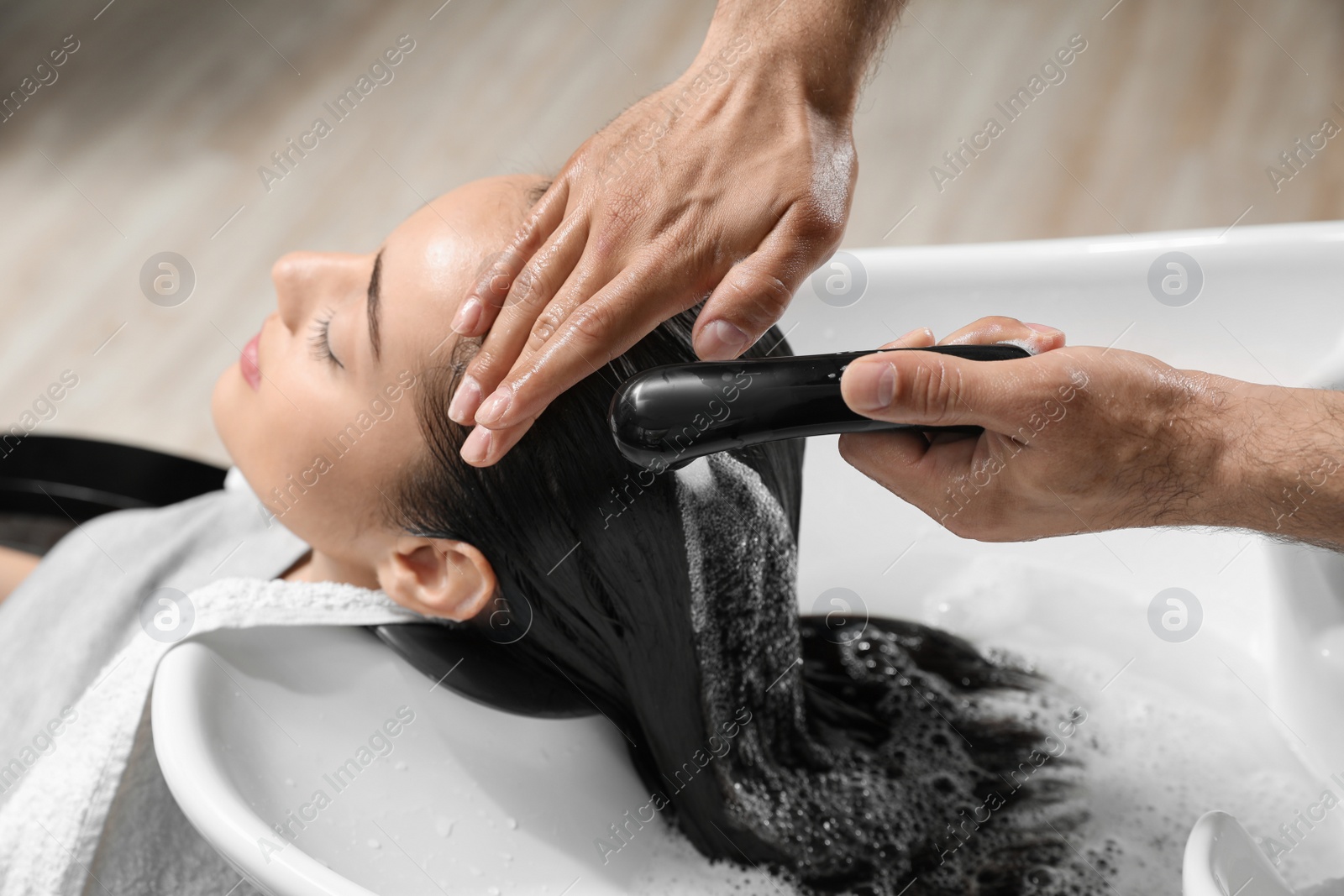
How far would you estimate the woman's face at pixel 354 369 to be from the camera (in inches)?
32.5

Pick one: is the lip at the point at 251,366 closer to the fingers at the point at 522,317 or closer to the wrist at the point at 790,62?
the fingers at the point at 522,317

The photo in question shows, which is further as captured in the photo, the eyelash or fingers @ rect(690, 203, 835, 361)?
the eyelash

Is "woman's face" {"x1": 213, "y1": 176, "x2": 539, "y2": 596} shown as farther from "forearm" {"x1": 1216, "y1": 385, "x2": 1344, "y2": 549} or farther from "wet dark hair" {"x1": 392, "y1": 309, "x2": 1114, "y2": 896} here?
"forearm" {"x1": 1216, "y1": 385, "x2": 1344, "y2": 549}

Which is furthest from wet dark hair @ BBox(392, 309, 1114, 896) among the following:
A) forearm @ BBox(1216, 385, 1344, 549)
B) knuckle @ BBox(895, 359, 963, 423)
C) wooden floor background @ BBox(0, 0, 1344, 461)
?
wooden floor background @ BBox(0, 0, 1344, 461)

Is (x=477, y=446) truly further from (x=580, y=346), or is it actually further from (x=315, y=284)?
(x=315, y=284)

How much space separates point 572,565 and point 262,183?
76.1 inches

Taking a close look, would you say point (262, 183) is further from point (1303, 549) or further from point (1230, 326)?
point (1303, 549)

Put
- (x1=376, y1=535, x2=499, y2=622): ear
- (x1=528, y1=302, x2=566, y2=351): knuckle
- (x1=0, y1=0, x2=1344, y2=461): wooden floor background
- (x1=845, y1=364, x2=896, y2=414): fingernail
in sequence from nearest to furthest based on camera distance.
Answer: (x1=845, y1=364, x2=896, y2=414): fingernail → (x1=528, y1=302, x2=566, y2=351): knuckle → (x1=376, y1=535, x2=499, y2=622): ear → (x1=0, y1=0, x2=1344, y2=461): wooden floor background

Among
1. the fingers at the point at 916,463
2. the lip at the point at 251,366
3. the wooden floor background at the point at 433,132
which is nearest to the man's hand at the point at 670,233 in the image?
the fingers at the point at 916,463

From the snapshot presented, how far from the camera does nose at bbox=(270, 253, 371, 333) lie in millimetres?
909

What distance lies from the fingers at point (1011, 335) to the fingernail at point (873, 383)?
0.66ft

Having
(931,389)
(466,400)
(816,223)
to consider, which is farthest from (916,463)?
(466,400)

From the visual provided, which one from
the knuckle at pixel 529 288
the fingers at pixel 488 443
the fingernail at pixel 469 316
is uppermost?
the fingernail at pixel 469 316

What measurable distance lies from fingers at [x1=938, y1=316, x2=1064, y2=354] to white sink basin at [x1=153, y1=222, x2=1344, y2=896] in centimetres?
34
